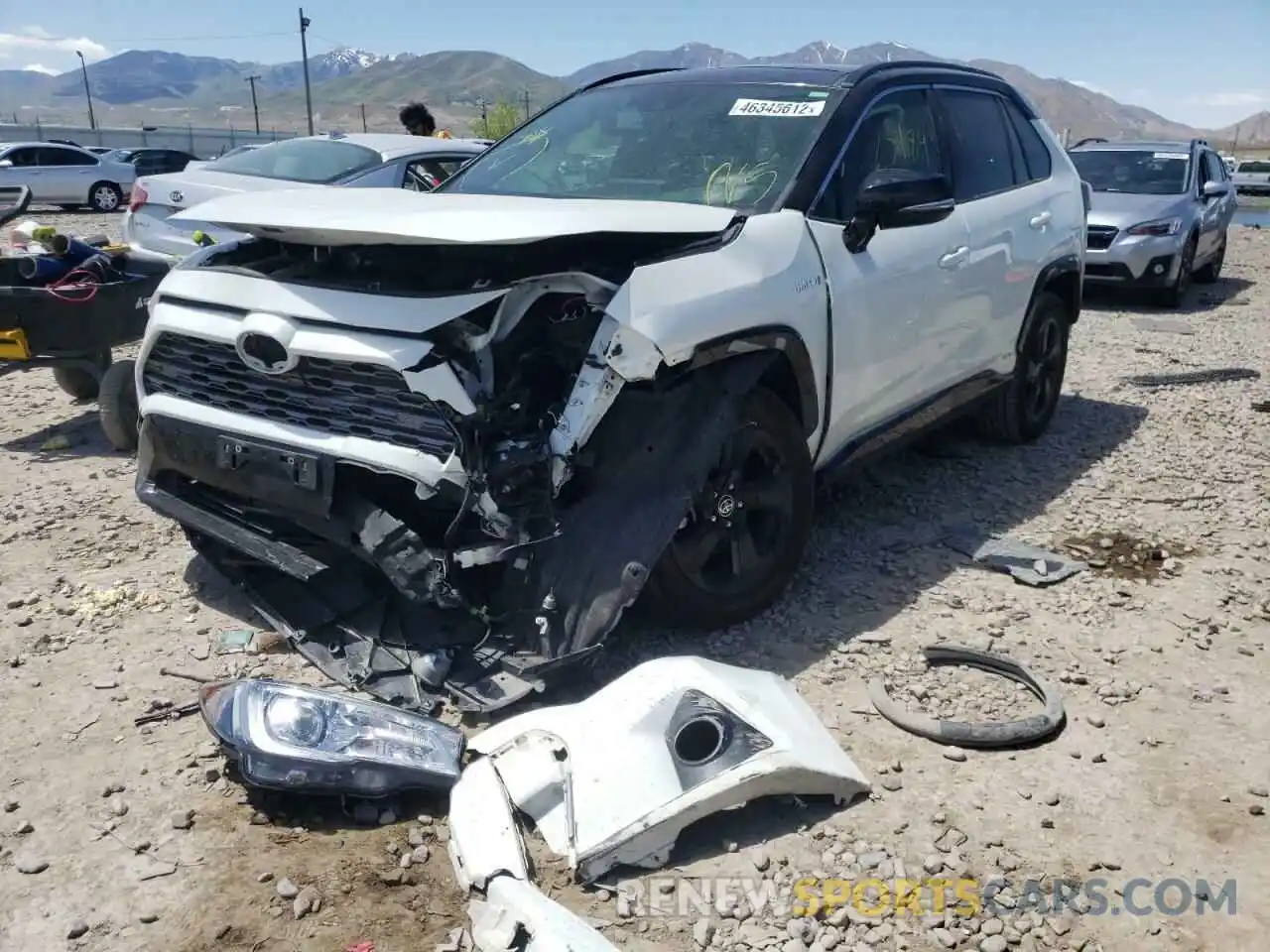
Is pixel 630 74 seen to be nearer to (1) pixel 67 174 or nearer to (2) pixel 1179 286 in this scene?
(2) pixel 1179 286

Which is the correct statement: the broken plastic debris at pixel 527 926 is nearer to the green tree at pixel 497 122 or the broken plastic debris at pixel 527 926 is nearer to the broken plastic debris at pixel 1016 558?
the broken plastic debris at pixel 1016 558

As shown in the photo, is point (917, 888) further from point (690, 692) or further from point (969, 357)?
point (969, 357)

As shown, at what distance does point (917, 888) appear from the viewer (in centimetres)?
256

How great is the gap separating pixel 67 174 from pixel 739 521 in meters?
25.0

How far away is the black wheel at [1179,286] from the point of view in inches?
445

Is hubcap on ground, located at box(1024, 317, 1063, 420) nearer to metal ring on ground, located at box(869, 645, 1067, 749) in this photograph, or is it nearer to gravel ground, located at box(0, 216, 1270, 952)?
gravel ground, located at box(0, 216, 1270, 952)

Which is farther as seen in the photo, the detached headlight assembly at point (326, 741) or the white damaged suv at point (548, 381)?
the white damaged suv at point (548, 381)

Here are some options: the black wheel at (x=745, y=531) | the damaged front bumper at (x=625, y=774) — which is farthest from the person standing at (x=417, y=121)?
the damaged front bumper at (x=625, y=774)

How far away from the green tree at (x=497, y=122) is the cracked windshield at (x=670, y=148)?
36.0 meters

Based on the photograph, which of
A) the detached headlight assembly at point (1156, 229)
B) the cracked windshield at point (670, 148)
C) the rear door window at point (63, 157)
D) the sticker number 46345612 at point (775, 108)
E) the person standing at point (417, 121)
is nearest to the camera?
the cracked windshield at point (670, 148)

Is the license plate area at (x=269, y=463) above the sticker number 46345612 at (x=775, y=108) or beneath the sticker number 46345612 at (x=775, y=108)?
beneath

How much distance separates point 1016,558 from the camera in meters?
4.48

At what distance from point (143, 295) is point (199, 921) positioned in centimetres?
456

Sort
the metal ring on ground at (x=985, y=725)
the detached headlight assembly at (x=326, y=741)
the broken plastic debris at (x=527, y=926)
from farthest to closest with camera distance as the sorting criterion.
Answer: the metal ring on ground at (x=985, y=725), the detached headlight assembly at (x=326, y=741), the broken plastic debris at (x=527, y=926)
